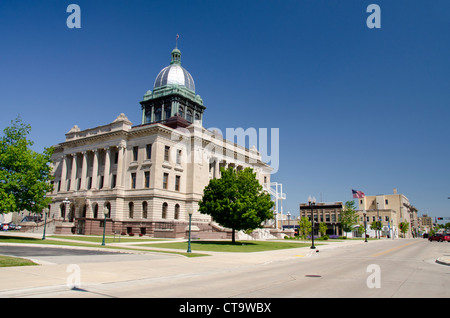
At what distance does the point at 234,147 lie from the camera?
249ft

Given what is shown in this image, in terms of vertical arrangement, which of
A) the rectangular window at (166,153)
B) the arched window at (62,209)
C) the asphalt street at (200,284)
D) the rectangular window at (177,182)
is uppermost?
the rectangular window at (166,153)

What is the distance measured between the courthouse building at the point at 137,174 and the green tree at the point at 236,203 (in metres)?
10.9

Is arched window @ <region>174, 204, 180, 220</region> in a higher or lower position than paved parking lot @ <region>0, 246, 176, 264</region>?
higher

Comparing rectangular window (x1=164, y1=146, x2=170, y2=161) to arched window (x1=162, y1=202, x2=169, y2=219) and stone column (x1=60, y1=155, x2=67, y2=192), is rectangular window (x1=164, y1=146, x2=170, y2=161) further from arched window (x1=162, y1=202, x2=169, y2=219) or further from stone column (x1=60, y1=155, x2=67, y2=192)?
stone column (x1=60, y1=155, x2=67, y2=192)

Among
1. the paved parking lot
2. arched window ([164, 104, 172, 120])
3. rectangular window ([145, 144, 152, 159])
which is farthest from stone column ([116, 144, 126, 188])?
the paved parking lot

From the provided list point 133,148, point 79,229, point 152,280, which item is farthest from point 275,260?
point 133,148

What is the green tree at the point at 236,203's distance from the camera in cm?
3831

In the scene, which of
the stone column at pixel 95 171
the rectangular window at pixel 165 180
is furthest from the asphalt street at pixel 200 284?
the stone column at pixel 95 171

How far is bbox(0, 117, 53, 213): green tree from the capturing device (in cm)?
3409

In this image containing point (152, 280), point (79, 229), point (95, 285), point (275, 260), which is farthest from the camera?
point (79, 229)

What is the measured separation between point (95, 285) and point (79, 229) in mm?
44908

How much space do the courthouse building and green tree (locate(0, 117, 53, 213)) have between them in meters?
16.0

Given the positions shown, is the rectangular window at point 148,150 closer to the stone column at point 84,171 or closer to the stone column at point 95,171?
the stone column at point 95,171
